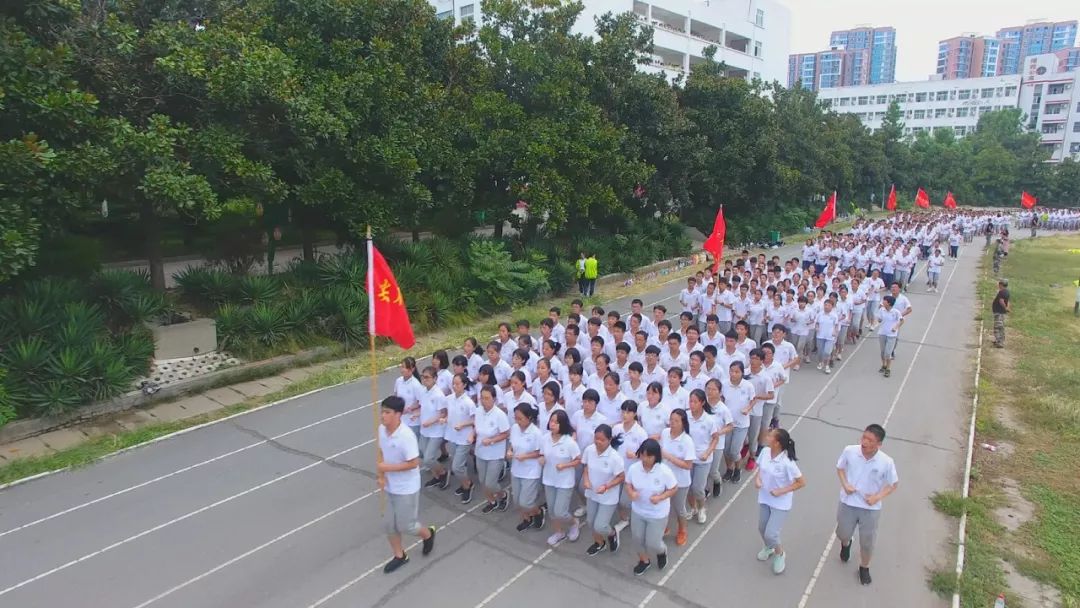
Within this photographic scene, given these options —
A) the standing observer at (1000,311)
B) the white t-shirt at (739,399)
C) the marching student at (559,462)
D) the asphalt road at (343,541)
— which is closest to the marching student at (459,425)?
the asphalt road at (343,541)

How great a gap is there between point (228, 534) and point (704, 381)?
16.2ft

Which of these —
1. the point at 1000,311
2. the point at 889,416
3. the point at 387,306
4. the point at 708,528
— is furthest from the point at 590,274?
the point at 708,528

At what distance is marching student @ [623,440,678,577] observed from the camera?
17.8 feet

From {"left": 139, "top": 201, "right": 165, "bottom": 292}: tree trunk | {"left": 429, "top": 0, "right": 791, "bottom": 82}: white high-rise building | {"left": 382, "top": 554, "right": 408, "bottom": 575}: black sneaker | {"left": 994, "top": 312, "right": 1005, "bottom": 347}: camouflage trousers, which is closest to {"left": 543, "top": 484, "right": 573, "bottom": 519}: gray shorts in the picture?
{"left": 382, "top": 554, "right": 408, "bottom": 575}: black sneaker

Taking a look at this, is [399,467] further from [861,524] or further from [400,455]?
[861,524]

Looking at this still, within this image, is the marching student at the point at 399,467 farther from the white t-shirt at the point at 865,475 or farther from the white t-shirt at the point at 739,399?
the white t-shirt at the point at 865,475

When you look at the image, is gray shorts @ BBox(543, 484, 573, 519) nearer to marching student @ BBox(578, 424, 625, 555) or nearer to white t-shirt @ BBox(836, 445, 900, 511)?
marching student @ BBox(578, 424, 625, 555)

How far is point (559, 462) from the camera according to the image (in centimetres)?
596

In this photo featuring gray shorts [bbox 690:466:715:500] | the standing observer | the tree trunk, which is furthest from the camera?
the standing observer

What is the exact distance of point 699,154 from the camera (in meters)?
23.4

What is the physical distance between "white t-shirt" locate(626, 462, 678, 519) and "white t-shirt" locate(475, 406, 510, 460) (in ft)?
4.79

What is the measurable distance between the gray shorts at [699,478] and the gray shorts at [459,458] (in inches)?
85.7

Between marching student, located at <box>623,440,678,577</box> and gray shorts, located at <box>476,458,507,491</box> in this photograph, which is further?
gray shorts, located at <box>476,458,507,491</box>

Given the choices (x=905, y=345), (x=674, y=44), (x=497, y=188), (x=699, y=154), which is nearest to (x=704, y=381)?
(x=905, y=345)
